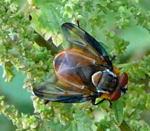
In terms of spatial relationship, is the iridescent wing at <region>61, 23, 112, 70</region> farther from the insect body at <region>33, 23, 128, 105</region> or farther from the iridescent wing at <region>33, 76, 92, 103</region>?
the iridescent wing at <region>33, 76, 92, 103</region>

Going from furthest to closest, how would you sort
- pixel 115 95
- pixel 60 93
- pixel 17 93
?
pixel 17 93 < pixel 115 95 < pixel 60 93

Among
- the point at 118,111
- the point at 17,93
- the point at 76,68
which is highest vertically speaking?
the point at 76,68

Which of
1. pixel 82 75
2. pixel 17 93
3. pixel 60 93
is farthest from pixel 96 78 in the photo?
pixel 17 93

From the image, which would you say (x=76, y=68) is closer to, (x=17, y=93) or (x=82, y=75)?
(x=82, y=75)

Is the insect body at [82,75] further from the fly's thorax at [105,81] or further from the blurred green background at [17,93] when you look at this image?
the blurred green background at [17,93]

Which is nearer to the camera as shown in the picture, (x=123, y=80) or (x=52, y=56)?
(x=52, y=56)

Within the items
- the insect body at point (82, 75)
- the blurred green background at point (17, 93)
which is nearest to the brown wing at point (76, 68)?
the insect body at point (82, 75)

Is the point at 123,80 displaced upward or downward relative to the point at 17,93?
upward

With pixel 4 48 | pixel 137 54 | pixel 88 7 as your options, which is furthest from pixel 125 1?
pixel 137 54
